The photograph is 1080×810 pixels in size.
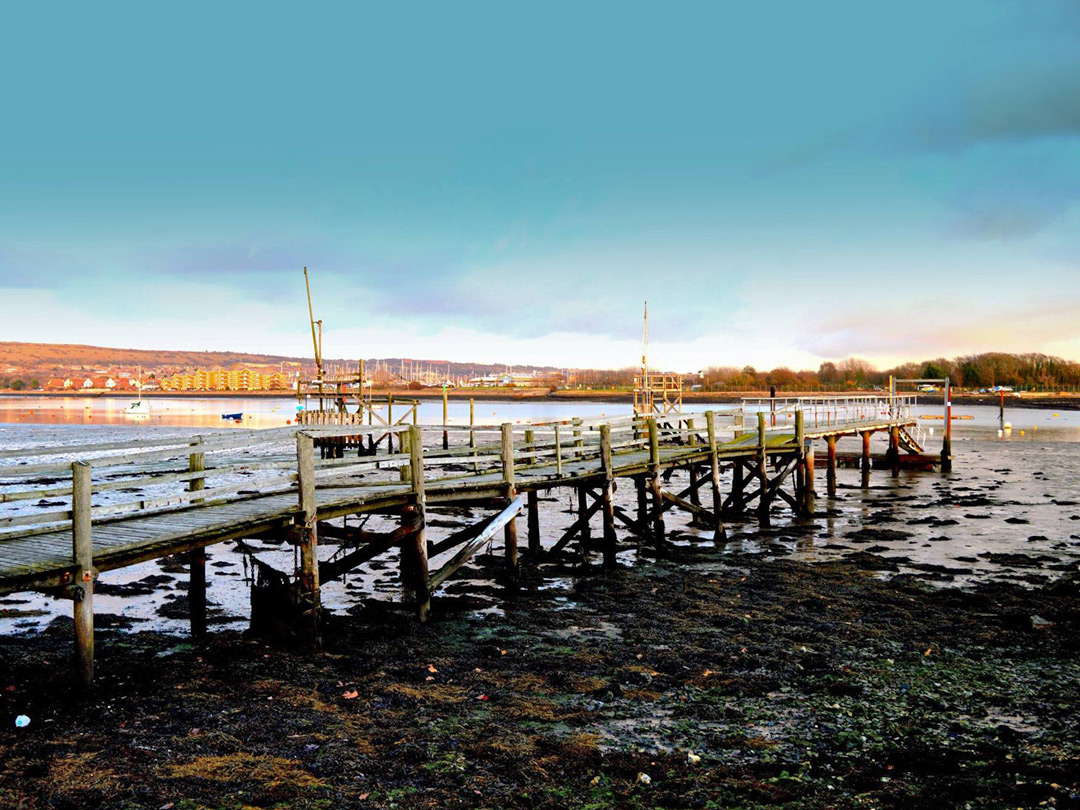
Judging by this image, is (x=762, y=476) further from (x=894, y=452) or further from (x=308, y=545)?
(x=894, y=452)

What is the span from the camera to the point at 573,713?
8398 mm

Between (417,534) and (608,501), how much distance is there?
567 cm

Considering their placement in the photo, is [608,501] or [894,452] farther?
[894,452]

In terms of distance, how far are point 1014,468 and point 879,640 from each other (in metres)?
32.4

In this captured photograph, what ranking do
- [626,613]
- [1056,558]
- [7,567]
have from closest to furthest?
[7,567], [626,613], [1056,558]

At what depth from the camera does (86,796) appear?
20.6ft

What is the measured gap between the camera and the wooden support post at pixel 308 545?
10484mm

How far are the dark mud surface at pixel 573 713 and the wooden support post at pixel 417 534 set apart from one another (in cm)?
43

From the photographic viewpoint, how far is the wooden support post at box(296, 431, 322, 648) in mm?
10484

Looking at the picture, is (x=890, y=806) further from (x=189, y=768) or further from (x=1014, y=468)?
(x=1014, y=468)

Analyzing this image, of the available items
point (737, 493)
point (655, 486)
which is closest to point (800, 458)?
point (737, 493)

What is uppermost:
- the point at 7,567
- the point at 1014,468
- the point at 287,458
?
the point at 287,458

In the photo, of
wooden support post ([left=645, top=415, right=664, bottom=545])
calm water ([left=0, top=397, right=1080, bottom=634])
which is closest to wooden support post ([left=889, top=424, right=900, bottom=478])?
calm water ([left=0, top=397, right=1080, bottom=634])

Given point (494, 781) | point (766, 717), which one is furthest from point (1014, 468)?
point (494, 781)
